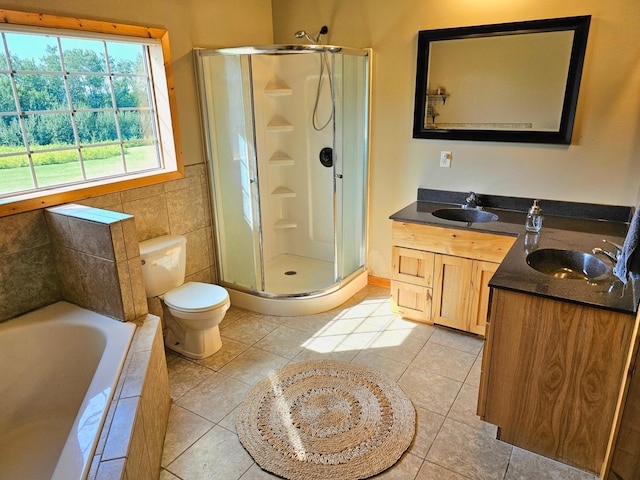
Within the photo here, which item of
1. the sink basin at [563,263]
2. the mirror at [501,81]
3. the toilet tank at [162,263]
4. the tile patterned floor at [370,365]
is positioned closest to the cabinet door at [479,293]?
the tile patterned floor at [370,365]

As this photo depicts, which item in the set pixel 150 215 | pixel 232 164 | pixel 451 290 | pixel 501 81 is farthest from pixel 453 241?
pixel 150 215

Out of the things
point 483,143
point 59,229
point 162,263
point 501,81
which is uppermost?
point 501,81

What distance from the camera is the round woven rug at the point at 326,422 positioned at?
1.93 metres

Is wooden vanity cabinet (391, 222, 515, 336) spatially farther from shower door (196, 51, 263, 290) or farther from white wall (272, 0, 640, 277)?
shower door (196, 51, 263, 290)

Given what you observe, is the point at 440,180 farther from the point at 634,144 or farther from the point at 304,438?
the point at 304,438

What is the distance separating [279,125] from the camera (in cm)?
369

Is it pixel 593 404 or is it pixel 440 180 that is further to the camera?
pixel 440 180

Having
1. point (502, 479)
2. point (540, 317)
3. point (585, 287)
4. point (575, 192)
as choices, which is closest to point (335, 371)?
point (502, 479)

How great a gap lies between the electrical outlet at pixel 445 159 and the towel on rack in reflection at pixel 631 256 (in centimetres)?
147

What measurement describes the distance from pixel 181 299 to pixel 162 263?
0.83ft

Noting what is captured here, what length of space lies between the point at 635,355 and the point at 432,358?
4.46 ft

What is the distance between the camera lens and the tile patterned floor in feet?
6.28

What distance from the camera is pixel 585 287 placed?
1.79m

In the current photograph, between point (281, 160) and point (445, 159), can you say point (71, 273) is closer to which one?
point (281, 160)
